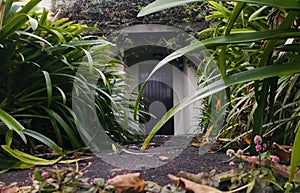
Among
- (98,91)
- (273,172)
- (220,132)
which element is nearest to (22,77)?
(98,91)

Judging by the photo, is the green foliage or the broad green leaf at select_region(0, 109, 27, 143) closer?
the green foliage

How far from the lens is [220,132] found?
1.30 m


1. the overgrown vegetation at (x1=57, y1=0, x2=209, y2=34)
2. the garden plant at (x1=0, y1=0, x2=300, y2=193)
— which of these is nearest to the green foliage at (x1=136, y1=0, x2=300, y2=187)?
the garden plant at (x1=0, y1=0, x2=300, y2=193)

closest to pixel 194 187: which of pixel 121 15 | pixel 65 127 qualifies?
pixel 65 127

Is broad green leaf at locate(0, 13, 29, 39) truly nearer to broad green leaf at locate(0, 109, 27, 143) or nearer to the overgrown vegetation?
broad green leaf at locate(0, 109, 27, 143)

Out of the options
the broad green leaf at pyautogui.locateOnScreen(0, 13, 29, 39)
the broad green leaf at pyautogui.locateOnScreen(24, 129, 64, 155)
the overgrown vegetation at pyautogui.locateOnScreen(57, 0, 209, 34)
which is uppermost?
the overgrown vegetation at pyautogui.locateOnScreen(57, 0, 209, 34)

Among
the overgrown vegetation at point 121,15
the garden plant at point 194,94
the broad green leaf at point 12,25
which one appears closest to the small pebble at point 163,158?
the garden plant at point 194,94

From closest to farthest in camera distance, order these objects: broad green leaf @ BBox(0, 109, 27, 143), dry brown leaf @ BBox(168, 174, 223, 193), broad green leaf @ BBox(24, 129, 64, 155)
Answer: dry brown leaf @ BBox(168, 174, 223, 193) → broad green leaf @ BBox(0, 109, 27, 143) → broad green leaf @ BBox(24, 129, 64, 155)

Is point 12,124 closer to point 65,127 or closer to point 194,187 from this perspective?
point 65,127

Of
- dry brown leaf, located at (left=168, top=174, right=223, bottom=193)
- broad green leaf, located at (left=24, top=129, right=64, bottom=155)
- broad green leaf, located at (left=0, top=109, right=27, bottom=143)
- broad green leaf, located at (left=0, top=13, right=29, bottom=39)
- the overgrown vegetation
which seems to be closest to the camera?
dry brown leaf, located at (left=168, top=174, right=223, bottom=193)

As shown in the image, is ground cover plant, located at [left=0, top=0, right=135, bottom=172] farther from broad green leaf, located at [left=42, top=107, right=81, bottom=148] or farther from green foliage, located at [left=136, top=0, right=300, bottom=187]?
green foliage, located at [left=136, top=0, right=300, bottom=187]

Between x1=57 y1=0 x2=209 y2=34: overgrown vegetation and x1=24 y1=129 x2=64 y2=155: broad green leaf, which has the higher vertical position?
x1=57 y1=0 x2=209 y2=34: overgrown vegetation

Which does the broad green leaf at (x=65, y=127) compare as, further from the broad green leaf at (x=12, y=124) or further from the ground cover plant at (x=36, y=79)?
the broad green leaf at (x=12, y=124)

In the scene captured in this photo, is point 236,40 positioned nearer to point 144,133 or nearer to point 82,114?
point 82,114
